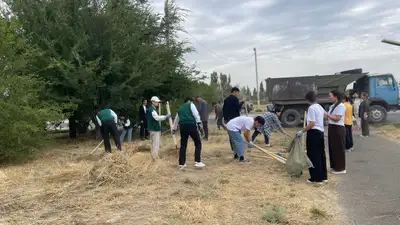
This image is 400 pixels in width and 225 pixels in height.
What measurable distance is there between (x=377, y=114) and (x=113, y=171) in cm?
1575

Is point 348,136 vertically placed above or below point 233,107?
below

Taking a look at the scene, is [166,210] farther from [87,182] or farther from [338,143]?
[338,143]

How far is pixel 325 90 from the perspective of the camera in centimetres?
1967

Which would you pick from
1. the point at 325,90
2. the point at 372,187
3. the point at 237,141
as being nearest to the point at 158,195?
the point at 237,141

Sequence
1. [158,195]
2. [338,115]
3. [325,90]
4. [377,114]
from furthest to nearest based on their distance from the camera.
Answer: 1. [325,90]
2. [377,114]
3. [338,115]
4. [158,195]

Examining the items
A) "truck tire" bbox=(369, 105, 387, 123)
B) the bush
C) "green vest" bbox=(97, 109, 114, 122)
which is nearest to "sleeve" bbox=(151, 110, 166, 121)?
"green vest" bbox=(97, 109, 114, 122)

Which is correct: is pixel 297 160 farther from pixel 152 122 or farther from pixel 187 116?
pixel 152 122

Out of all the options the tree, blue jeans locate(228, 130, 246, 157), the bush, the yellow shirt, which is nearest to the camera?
blue jeans locate(228, 130, 246, 157)

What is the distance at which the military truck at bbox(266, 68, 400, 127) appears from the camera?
1922 cm

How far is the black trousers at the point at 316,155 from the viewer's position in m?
6.79

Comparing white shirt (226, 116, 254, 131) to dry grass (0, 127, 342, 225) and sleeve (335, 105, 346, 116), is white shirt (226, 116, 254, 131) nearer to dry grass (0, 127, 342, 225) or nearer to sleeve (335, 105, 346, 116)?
dry grass (0, 127, 342, 225)

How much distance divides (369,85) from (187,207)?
16.7 meters

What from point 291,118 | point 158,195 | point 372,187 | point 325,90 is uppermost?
point 325,90

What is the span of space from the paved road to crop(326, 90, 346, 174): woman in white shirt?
26 cm
